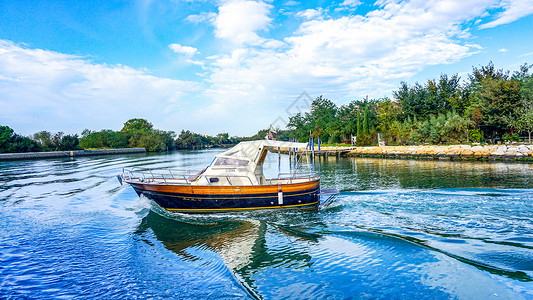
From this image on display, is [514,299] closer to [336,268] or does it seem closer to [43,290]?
[336,268]

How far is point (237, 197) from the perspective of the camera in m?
10.9

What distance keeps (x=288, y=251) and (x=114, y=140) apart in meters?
90.2

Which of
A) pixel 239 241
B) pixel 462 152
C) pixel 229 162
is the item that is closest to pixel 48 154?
pixel 229 162

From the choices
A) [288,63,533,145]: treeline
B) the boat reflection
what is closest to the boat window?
the boat reflection

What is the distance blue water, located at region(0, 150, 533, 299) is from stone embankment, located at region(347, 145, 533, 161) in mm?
17292

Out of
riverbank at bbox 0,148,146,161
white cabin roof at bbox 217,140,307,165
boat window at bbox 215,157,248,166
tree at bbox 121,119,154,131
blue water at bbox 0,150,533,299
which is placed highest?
tree at bbox 121,119,154,131

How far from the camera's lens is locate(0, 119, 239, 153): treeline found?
6032cm

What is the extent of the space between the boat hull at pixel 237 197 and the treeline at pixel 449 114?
32.0 m

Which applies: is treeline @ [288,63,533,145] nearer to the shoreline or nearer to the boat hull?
the shoreline

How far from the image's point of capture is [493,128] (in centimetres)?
3706

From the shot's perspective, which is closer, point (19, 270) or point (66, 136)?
point (19, 270)

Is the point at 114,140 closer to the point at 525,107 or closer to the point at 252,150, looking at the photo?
the point at 252,150

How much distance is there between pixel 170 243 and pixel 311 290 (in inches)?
197

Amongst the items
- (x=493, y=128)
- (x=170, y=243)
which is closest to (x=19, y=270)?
(x=170, y=243)
